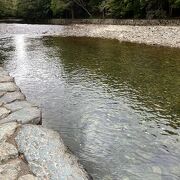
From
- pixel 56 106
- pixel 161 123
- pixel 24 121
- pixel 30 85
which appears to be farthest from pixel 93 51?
pixel 24 121

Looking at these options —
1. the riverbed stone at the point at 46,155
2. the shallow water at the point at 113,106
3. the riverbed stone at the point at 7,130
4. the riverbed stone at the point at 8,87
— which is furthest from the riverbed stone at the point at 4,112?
the riverbed stone at the point at 8,87

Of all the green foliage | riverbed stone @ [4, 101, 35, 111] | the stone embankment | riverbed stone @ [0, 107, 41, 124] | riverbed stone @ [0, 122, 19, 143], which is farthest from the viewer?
the green foliage

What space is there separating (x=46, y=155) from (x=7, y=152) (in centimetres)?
80

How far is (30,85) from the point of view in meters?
14.8

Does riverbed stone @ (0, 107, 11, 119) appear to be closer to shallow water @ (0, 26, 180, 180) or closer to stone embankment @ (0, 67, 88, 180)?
stone embankment @ (0, 67, 88, 180)

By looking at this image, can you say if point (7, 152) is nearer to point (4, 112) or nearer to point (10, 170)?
point (10, 170)

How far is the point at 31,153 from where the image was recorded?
6.29m

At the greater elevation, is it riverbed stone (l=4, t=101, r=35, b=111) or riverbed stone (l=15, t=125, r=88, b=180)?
riverbed stone (l=4, t=101, r=35, b=111)

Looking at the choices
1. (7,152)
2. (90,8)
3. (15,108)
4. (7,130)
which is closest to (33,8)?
(90,8)

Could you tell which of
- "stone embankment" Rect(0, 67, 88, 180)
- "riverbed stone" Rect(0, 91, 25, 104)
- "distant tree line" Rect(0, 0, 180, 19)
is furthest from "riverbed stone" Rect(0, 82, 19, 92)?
"distant tree line" Rect(0, 0, 180, 19)

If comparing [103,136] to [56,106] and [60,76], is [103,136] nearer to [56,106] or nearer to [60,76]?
[56,106]

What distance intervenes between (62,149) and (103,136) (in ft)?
8.20

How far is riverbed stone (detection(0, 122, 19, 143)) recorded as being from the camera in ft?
22.7

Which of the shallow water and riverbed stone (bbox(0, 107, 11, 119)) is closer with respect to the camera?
the shallow water
